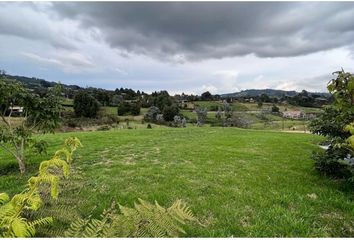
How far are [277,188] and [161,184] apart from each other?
9.95 feet

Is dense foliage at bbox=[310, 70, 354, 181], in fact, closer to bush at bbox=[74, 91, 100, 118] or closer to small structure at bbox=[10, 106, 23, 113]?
small structure at bbox=[10, 106, 23, 113]

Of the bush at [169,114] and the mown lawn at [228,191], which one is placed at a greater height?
the mown lawn at [228,191]

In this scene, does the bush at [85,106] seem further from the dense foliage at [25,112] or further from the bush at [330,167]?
the bush at [330,167]

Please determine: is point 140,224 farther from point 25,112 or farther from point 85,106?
point 85,106

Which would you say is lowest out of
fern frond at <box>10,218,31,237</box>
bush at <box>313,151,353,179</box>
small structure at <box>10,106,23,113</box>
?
bush at <box>313,151,353,179</box>

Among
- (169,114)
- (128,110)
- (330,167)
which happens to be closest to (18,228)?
(330,167)

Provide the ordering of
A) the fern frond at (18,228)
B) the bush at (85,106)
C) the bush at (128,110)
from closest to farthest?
the fern frond at (18,228) → the bush at (85,106) → the bush at (128,110)

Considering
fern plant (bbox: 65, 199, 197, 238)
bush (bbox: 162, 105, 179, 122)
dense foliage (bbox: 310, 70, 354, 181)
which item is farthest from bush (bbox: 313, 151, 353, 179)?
bush (bbox: 162, 105, 179, 122)

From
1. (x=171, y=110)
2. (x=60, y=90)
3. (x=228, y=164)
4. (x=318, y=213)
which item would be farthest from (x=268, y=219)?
(x=171, y=110)

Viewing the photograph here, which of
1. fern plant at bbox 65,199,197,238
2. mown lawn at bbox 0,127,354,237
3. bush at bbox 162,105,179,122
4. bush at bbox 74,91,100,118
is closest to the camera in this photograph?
fern plant at bbox 65,199,197,238

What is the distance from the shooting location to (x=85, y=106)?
76312mm

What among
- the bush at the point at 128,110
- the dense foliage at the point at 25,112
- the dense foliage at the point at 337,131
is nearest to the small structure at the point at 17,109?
the dense foliage at the point at 25,112

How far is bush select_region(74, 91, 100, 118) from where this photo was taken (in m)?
75.8

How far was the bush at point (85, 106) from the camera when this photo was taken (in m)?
75.8
